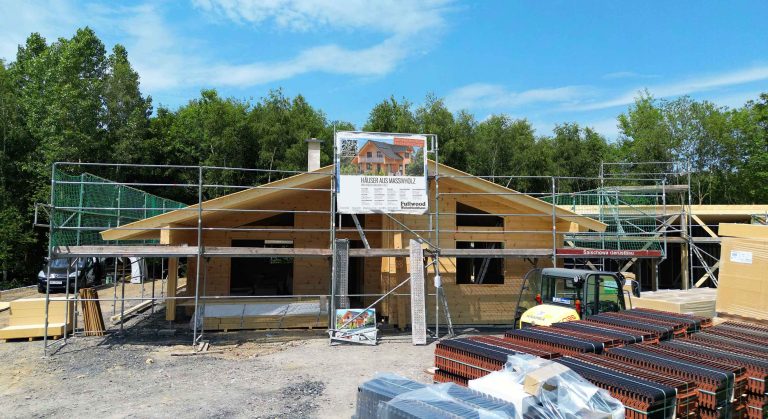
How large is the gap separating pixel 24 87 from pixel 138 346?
88.3 ft

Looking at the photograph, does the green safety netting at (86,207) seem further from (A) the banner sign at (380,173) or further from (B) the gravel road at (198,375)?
(A) the banner sign at (380,173)

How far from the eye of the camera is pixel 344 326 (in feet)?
38.5

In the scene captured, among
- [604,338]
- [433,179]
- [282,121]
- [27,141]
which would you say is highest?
[282,121]

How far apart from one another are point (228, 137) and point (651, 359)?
2950 centimetres

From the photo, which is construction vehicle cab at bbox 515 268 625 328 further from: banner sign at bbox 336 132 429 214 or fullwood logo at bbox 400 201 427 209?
banner sign at bbox 336 132 429 214

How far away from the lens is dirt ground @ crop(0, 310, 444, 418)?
24.7 feet

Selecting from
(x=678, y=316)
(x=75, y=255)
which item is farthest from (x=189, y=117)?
(x=678, y=316)

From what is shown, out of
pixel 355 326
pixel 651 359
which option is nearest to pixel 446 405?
pixel 651 359

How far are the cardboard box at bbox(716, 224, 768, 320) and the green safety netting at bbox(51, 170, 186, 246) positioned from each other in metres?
11.6

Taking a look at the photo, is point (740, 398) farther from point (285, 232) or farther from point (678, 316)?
point (285, 232)

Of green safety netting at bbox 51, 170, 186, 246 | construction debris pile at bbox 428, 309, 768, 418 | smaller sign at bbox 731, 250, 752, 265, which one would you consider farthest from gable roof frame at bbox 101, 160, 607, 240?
construction debris pile at bbox 428, 309, 768, 418

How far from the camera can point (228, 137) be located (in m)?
31.6

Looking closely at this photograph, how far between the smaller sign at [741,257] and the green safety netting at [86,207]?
11634mm

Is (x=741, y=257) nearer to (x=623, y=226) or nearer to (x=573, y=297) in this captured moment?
(x=573, y=297)
